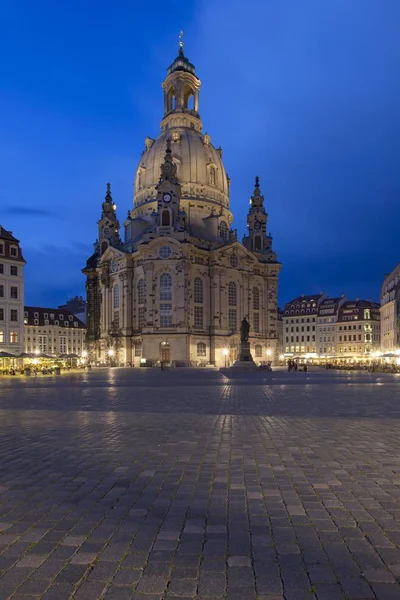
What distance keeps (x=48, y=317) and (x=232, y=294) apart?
192 ft

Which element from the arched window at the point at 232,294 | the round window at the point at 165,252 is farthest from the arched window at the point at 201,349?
the round window at the point at 165,252

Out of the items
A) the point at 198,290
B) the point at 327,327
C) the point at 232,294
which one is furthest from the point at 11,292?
the point at 327,327

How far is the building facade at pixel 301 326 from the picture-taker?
463 ft

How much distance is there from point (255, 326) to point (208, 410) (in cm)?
7771

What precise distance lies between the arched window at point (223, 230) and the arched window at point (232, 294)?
10.0m

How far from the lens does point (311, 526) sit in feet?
18.1

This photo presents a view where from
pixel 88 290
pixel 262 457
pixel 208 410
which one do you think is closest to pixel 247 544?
pixel 262 457

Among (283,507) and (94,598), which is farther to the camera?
(283,507)

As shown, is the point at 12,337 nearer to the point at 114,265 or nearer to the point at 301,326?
the point at 114,265

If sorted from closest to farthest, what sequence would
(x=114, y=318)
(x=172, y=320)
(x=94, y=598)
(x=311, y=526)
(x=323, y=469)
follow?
(x=94, y=598)
(x=311, y=526)
(x=323, y=469)
(x=172, y=320)
(x=114, y=318)

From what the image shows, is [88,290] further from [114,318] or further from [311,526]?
[311,526]

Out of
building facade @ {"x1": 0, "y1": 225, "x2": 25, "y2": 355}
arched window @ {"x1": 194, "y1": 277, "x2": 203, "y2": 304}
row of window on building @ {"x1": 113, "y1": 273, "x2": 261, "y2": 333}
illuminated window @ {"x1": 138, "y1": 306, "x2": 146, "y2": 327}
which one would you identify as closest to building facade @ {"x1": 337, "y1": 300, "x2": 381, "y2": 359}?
row of window on building @ {"x1": 113, "y1": 273, "x2": 261, "y2": 333}

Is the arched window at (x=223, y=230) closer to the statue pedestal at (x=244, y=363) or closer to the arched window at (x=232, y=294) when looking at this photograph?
the arched window at (x=232, y=294)

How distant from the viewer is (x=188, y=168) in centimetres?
9469
